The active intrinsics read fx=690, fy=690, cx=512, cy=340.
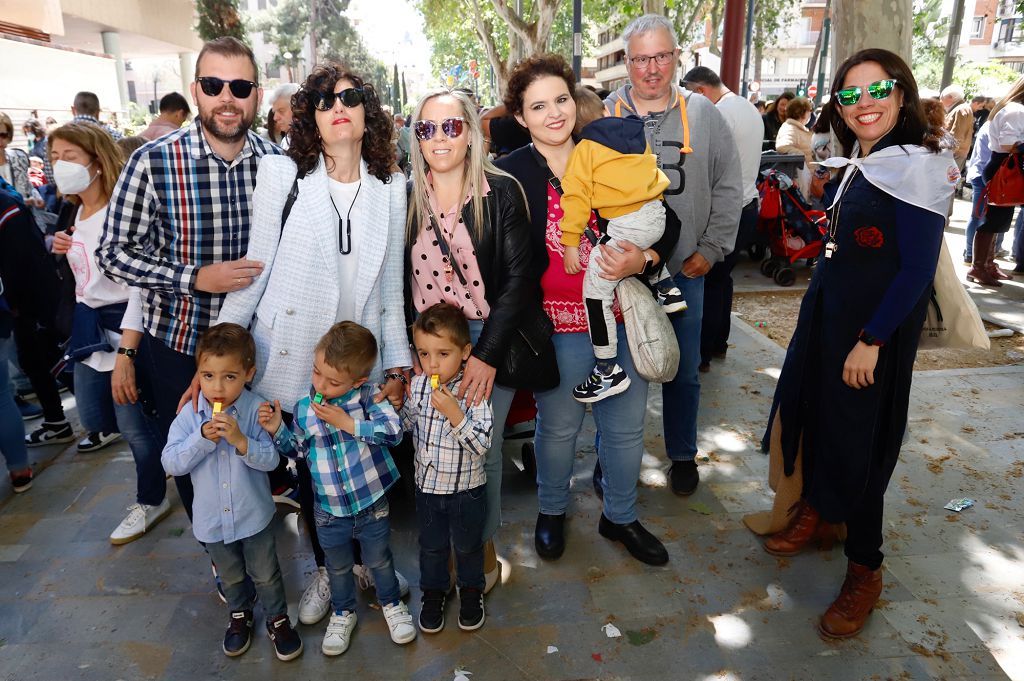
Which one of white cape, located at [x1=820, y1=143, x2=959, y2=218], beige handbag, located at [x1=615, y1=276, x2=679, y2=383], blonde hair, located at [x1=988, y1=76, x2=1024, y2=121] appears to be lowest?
beige handbag, located at [x1=615, y1=276, x2=679, y2=383]

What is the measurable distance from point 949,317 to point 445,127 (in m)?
2.26

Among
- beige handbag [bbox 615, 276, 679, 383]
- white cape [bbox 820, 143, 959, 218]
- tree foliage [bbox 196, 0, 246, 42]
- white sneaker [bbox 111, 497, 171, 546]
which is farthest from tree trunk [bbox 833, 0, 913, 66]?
tree foliage [bbox 196, 0, 246, 42]

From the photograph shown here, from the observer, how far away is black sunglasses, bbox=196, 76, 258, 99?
8.55 ft

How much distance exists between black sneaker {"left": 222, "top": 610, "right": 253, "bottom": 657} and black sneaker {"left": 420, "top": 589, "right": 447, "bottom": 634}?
69cm

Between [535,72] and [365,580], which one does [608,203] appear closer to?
[535,72]

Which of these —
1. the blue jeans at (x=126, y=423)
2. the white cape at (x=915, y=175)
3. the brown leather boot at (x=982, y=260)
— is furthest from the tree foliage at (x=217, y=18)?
the white cape at (x=915, y=175)

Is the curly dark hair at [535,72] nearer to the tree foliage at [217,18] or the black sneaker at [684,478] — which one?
the black sneaker at [684,478]

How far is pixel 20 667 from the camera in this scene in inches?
106

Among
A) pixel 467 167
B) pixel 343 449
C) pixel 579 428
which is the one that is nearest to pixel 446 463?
pixel 343 449

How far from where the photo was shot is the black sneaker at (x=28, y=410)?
5207mm

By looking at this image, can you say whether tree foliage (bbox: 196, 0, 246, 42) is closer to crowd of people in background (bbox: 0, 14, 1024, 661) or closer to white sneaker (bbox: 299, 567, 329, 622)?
crowd of people in background (bbox: 0, 14, 1024, 661)

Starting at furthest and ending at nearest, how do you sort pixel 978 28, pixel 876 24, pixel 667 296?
1. pixel 978 28
2. pixel 876 24
3. pixel 667 296

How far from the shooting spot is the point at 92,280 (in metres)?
3.36

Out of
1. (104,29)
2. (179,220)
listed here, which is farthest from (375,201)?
(104,29)
